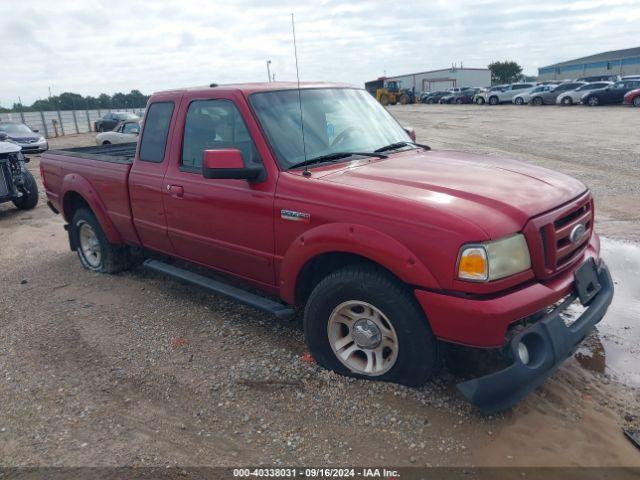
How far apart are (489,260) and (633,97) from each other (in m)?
31.1

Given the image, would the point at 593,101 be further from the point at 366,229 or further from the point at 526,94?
the point at 366,229

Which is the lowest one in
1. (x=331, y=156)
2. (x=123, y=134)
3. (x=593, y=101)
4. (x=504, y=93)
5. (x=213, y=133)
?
(x=593, y=101)

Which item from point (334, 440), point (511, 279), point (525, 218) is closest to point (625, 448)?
point (511, 279)

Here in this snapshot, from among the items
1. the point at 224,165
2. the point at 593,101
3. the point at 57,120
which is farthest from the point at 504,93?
the point at 224,165

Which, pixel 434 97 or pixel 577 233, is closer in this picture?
pixel 577 233

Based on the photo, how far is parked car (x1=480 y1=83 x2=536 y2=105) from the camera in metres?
39.7

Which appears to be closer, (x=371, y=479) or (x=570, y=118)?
(x=371, y=479)

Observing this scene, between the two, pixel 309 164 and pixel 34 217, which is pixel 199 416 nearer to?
pixel 309 164

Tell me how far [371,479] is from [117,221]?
3709 mm

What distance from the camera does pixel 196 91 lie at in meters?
4.22

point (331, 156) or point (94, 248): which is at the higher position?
point (331, 156)

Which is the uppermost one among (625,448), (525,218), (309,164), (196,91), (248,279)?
(196,91)

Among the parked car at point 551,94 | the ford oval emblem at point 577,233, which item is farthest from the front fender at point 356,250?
the parked car at point 551,94

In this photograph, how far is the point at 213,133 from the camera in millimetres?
4070
